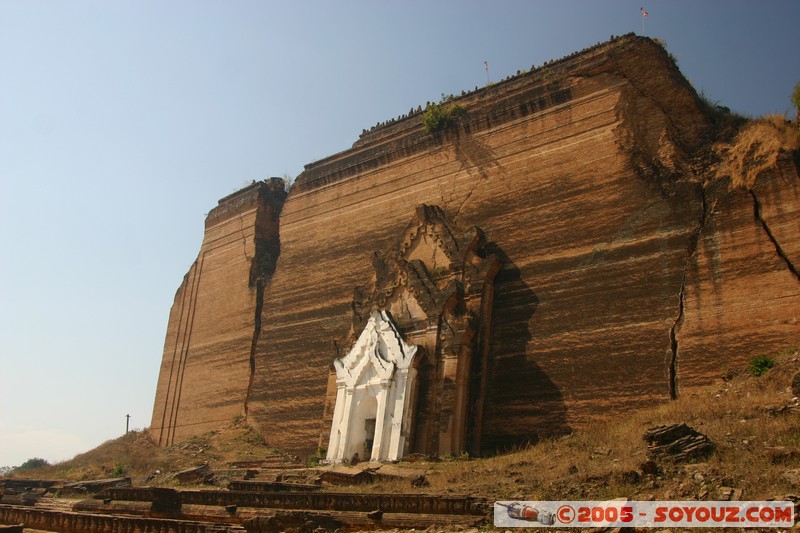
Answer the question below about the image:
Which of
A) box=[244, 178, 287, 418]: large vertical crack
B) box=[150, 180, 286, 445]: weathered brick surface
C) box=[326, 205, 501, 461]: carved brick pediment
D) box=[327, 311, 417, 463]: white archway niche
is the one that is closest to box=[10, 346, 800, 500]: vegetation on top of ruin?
box=[326, 205, 501, 461]: carved brick pediment

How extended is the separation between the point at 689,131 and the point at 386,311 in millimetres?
7769

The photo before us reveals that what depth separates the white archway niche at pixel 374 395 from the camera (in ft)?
52.5

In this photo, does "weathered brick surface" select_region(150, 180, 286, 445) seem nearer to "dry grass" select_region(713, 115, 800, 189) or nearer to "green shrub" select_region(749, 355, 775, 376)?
"dry grass" select_region(713, 115, 800, 189)

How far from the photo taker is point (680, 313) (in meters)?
13.7

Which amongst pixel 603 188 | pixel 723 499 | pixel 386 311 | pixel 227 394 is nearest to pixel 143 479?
pixel 227 394

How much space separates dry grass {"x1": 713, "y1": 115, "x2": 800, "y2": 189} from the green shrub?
3410 mm

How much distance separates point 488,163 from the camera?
18.7 metres

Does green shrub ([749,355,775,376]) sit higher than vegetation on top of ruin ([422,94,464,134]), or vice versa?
vegetation on top of ruin ([422,94,464,134])

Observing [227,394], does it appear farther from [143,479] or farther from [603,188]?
[603,188]

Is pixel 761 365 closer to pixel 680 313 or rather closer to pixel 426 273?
pixel 680 313

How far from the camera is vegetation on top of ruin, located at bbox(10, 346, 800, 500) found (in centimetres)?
791

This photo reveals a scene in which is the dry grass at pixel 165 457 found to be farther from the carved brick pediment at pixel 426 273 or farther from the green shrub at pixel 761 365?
the green shrub at pixel 761 365

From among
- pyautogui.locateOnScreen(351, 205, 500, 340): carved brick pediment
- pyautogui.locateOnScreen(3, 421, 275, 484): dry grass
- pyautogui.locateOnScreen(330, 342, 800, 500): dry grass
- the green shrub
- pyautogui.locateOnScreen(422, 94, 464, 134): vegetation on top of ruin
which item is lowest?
pyautogui.locateOnScreen(3, 421, 275, 484): dry grass

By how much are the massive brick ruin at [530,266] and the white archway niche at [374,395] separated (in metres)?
0.19
